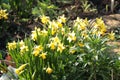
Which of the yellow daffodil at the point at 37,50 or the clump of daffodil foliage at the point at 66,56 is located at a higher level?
the yellow daffodil at the point at 37,50

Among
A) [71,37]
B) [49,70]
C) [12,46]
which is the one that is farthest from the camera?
[12,46]

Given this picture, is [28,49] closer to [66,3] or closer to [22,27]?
[22,27]

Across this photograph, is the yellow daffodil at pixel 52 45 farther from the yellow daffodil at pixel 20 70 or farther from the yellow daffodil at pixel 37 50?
the yellow daffodil at pixel 20 70

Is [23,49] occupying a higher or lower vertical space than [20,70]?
higher

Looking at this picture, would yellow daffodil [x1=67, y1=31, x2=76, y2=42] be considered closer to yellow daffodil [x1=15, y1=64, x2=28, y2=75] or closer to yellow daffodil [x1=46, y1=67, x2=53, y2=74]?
yellow daffodil [x1=46, y1=67, x2=53, y2=74]

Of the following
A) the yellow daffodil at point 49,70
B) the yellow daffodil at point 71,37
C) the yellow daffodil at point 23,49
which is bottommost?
the yellow daffodil at point 49,70

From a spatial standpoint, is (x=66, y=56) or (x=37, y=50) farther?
(x=66, y=56)

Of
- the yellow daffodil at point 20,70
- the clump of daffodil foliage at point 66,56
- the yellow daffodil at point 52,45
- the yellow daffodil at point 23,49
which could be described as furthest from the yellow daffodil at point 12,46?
the yellow daffodil at point 52,45

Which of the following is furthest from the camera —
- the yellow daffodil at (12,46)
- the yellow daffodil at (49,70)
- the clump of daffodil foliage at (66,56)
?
the yellow daffodil at (12,46)

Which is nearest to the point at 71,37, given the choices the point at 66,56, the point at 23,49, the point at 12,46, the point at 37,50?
the point at 66,56

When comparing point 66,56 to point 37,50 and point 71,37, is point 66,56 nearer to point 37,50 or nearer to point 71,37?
point 71,37
